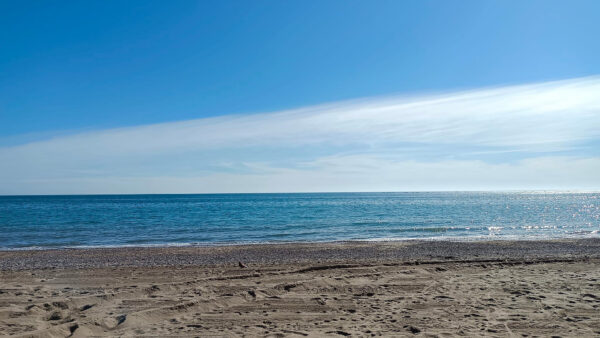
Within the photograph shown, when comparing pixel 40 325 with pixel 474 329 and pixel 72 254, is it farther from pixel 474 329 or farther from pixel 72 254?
pixel 72 254

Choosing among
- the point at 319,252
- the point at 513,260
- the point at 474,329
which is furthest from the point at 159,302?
the point at 513,260

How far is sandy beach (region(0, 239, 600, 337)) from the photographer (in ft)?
22.0

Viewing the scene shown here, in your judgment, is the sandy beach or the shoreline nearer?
the sandy beach

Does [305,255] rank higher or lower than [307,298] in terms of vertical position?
lower

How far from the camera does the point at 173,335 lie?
6414mm

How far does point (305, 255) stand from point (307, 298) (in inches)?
317

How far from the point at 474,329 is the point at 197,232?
2654 centimetres

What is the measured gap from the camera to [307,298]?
8641 mm

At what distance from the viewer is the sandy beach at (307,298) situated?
670 centimetres

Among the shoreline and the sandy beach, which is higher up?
the sandy beach

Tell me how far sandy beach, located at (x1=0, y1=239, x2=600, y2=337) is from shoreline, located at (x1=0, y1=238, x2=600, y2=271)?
39 cm

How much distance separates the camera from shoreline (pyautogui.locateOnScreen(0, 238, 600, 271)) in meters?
14.5

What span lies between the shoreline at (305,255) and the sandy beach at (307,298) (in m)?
0.39

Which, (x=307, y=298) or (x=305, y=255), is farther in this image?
(x=305, y=255)
